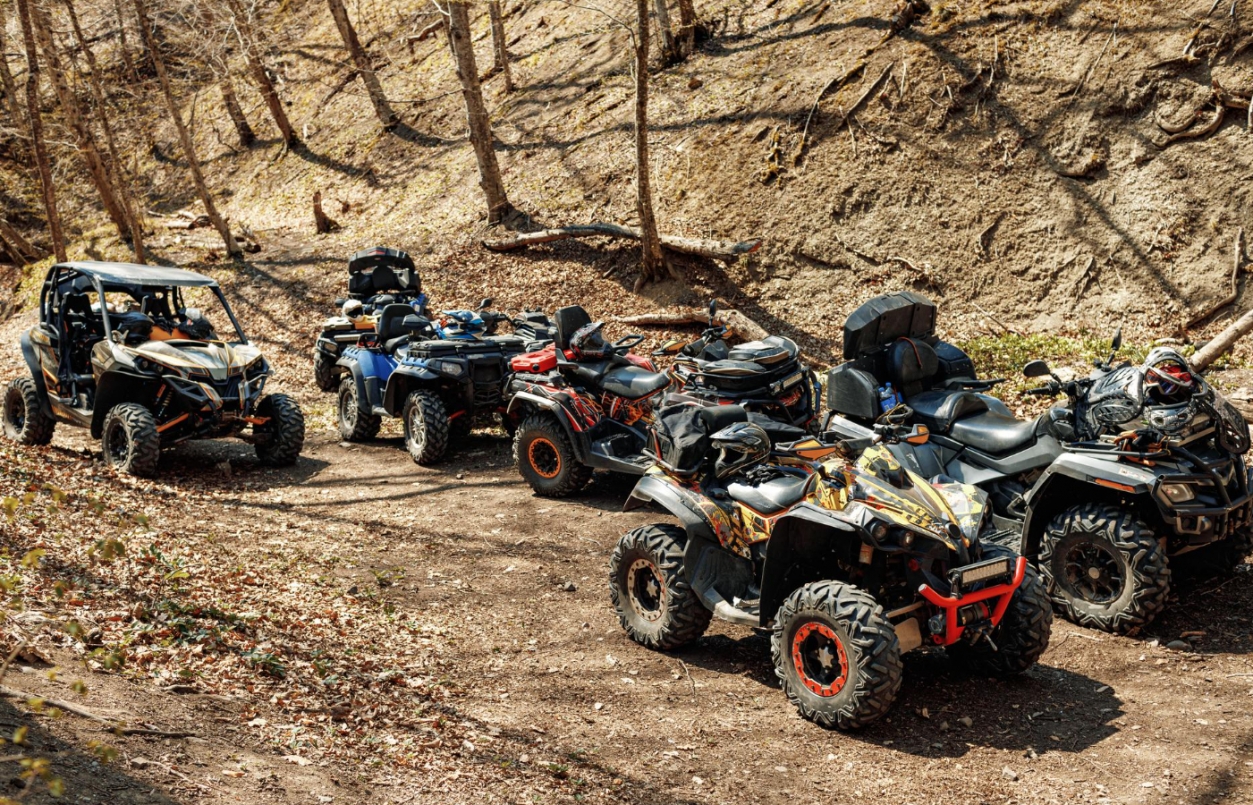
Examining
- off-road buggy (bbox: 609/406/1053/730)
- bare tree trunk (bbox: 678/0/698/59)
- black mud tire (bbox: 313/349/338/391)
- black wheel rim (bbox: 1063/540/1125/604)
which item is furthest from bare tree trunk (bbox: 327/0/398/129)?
black wheel rim (bbox: 1063/540/1125/604)

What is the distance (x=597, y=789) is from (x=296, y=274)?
17.6 meters

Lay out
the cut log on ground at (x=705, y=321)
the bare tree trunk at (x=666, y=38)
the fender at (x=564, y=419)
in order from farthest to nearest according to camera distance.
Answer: the bare tree trunk at (x=666, y=38) < the cut log on ground at (x=705, y=321) < the fender at (x=564, y=419)

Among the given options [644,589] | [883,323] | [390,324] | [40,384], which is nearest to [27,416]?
[40,384]

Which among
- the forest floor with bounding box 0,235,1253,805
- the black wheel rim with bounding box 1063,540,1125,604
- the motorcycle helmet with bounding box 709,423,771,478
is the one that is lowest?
the forest floor with bounding box 0,235,1253,805

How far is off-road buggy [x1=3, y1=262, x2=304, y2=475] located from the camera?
1045cm

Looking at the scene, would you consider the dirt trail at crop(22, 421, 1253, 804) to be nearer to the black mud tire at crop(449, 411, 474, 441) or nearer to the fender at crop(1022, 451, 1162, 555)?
the fender at crop(1022, 451, 1162, 555)

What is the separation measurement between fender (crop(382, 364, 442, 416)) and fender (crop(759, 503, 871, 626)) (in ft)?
21.1

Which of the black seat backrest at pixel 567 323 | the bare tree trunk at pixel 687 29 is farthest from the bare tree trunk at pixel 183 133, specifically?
the black seat backrest at pixel 567 323

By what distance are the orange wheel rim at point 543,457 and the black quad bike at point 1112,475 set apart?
10.8ft

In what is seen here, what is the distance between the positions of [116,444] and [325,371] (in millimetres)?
5058

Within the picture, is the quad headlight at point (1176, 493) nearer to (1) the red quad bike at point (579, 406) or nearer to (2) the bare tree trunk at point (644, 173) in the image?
(1) the red quad bike at point (579, 406)

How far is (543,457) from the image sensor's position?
10.1 m

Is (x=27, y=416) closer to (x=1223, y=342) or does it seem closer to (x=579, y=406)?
(x=579, y=406)

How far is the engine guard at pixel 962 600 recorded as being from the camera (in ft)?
16.9
